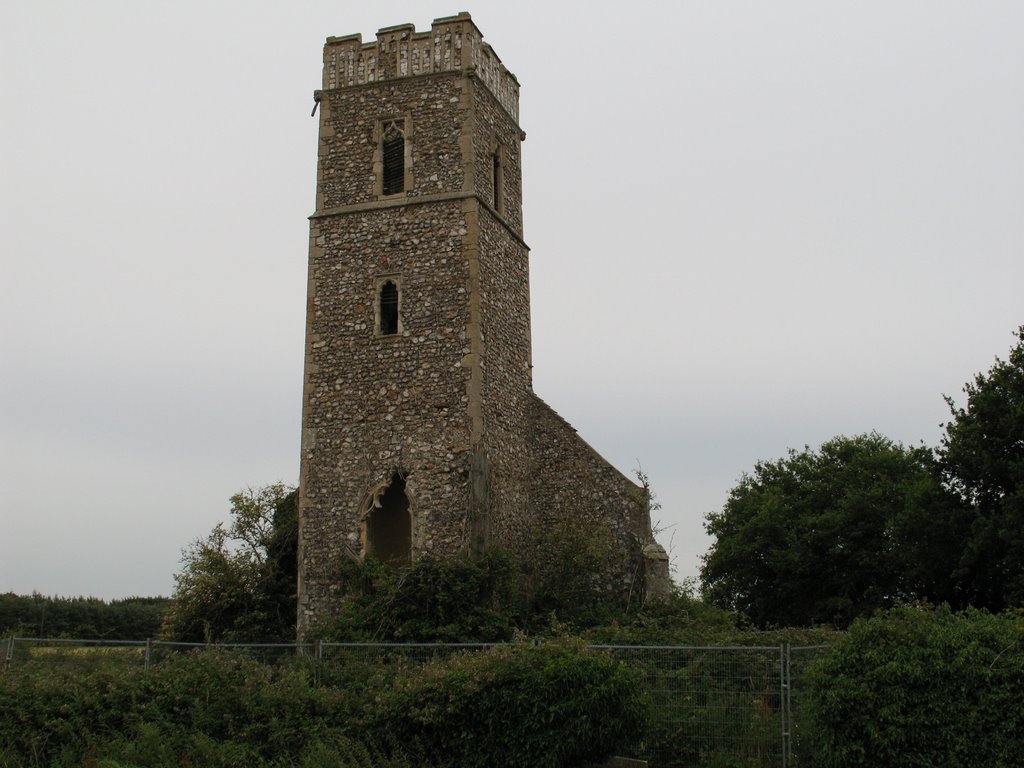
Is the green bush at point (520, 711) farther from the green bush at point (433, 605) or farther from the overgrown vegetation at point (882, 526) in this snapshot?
the overgrown vegetation at point (882, 526)

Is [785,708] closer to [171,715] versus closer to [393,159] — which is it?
[171,715]

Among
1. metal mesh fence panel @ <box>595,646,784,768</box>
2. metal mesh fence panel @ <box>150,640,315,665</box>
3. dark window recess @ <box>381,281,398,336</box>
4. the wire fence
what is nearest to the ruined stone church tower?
dark window recess @ <box>381,281,398,336</box>

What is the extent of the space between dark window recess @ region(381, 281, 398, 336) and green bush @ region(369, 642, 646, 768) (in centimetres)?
1072

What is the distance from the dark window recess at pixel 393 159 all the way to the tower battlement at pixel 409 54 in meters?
1.33

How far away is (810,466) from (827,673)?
98.6ft

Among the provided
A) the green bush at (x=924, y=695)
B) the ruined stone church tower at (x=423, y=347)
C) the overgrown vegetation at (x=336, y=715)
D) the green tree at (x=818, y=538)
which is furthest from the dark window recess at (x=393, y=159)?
the green tree at (x=818, y=538)

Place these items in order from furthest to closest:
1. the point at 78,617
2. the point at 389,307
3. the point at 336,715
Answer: the point at 78,617 < the point at 389,307 < the point at 336,715

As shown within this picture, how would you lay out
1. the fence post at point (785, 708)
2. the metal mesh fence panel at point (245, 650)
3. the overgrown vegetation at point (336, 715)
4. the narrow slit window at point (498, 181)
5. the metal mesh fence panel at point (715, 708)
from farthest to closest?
the narrow slit window at point (498, 181) < the metal mesh fence panel at point (245, 650) < the metal mesh fence panel at point (715, 708) < the fence post at point (785, 708) < the overgrown vegetation at point (336, 715)

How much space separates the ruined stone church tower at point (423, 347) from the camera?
21.5 meters

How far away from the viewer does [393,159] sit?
23.6 meters

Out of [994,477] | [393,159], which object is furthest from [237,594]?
[994,477]

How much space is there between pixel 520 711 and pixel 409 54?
1612cm

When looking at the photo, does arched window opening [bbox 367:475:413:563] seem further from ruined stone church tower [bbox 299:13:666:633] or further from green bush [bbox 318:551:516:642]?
green bush [bbox 318:551:516:642]

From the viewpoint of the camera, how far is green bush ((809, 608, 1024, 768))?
462 inches
